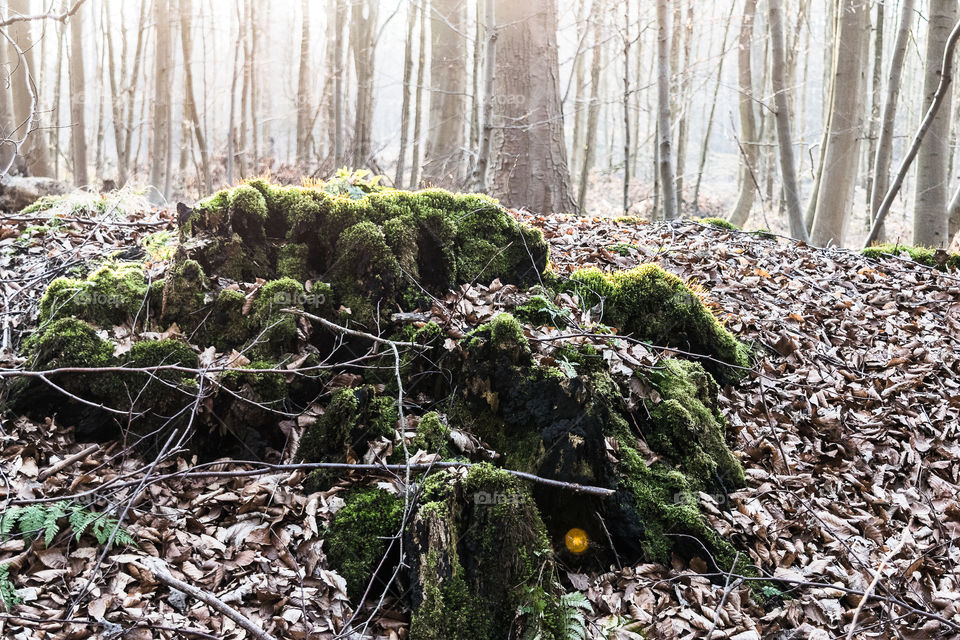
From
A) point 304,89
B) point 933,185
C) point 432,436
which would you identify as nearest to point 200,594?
point 432,436

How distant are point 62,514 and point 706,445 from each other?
145 inches

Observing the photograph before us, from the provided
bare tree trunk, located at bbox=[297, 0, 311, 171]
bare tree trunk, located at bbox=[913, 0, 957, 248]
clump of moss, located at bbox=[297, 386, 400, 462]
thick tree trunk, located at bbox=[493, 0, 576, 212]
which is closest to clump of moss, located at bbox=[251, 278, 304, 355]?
clump of moss, located at bbox=[297, 386, 400, 462]

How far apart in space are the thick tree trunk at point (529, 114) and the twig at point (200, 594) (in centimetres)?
668

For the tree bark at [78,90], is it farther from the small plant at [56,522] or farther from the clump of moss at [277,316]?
the small plant at [56,522]

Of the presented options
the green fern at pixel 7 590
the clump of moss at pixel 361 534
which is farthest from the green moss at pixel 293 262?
the green fern at pixel 7 590

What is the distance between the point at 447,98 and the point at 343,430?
12.7 meters

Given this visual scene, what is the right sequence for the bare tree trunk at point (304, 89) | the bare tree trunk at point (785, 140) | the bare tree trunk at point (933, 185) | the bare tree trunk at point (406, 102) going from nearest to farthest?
the bare tree trunk at point (785, 140), the bare tree trunk at point (933, 185), the bare tree trunk at point (406, 102), the bare tree trunk at point (304, 89)

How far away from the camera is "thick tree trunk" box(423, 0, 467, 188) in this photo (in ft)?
47.6

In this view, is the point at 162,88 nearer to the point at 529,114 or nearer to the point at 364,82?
the point at 364,82

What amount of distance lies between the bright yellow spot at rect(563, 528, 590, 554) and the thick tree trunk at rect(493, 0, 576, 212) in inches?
232

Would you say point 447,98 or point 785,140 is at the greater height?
point 447,98

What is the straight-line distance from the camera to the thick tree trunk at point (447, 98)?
14516 millimetres

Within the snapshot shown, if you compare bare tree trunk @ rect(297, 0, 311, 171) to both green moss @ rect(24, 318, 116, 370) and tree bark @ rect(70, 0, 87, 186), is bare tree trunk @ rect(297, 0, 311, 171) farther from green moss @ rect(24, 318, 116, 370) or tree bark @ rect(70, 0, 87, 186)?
green moss @ rect(24, 318, 116, 370)

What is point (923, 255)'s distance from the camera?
7.65m
